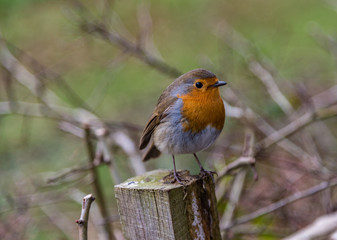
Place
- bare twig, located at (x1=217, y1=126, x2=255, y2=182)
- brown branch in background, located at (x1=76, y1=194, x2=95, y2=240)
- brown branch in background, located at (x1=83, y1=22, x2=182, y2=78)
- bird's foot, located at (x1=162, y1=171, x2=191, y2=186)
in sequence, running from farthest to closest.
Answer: brown branch in background, located at (x1=83, y1=22, x2=182, y2=78)
bare twig, located at (x1=217, y1=126, x2=255, y2=182)
bird's foot, located at (x1=162, y1=171, x2=191, y2=186)
brown branch in background, located at (x1=76, y1=194, x2=95, y2=240)

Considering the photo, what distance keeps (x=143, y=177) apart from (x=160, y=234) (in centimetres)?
29

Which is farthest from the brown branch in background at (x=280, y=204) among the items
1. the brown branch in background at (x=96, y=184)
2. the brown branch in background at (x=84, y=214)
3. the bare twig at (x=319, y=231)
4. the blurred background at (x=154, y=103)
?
the brown branch in background at (x=84, y=214)

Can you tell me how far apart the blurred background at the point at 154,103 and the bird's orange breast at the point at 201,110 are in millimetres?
284

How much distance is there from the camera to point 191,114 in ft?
8.07

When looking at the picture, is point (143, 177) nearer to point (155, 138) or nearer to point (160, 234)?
point (160, 234)

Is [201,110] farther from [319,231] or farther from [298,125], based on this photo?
[298,125]

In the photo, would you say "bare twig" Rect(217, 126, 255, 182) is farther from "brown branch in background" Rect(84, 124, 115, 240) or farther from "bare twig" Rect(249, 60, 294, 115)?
"bare twig" Rect(249, 60, 294, 115)

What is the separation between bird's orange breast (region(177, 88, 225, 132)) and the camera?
8.00 ft

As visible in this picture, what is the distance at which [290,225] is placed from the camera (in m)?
3.76

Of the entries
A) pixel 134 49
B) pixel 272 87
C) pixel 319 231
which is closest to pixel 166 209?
pixel 319 231

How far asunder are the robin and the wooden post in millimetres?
400


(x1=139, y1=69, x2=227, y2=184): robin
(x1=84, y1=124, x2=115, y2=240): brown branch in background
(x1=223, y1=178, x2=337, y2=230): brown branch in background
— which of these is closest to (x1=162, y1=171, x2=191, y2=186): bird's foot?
(x1=139, y1=69, x2=227, y2=184): robin

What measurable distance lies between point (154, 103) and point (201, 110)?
4332 millimetres

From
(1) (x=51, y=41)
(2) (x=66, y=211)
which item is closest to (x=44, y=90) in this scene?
(2) (x=66, y=211)
